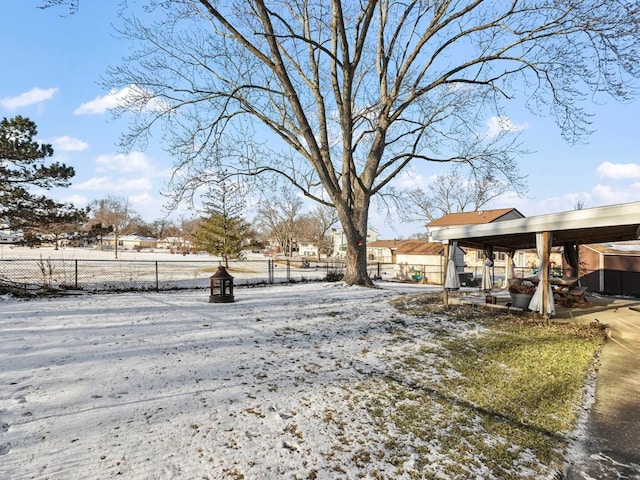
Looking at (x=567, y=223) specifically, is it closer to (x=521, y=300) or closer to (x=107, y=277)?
(x=521, y=300)

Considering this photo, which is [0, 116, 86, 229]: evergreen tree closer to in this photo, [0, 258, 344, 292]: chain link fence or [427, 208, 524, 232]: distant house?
[0, 258, 344, 292]: chain link fence

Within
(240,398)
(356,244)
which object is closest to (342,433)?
(240,398)

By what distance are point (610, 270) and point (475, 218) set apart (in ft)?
56.2

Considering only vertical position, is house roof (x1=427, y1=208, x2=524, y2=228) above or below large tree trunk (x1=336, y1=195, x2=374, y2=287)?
above

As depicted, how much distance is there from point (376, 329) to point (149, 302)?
633 cm

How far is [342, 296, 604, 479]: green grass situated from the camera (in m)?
3.05

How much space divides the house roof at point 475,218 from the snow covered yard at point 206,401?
30968mm

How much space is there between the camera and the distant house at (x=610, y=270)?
59.8 ft

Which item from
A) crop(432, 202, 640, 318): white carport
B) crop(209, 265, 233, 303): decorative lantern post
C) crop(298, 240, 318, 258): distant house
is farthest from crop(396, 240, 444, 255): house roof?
crop(298, 240, 318, 258): distant house

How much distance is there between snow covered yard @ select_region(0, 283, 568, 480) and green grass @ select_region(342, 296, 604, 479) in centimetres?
4

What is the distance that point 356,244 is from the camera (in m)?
13.7

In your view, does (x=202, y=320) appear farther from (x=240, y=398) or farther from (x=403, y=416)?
(x=403, y=416)

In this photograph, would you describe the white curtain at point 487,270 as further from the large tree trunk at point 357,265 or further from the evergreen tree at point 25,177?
the evergreen tree at point 25,177

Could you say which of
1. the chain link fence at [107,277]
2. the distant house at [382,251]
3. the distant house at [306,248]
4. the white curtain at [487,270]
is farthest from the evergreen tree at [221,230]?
the distant house at [306,248]
